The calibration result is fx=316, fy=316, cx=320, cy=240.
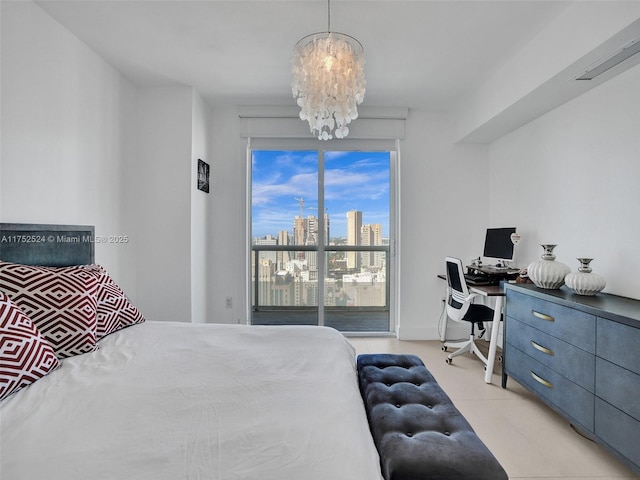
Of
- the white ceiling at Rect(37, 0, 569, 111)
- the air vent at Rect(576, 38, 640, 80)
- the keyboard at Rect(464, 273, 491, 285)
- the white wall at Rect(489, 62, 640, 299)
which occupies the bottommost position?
the keyboard at Rect(464, 273, 491, 285)

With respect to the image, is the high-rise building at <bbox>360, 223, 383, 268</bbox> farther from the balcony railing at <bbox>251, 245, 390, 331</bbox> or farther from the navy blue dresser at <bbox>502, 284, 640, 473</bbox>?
the navy blue dresser at <bbox>502, 284, 640, 473</bbox>

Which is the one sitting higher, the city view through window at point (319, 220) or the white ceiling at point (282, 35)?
the white ceiling at point (282, 35)

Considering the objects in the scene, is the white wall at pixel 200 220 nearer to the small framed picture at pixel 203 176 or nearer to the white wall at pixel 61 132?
the small framed picture at pixel 203 176

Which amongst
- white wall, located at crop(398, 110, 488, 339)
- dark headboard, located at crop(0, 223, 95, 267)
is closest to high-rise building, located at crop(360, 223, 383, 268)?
white wall, located at crop(398, 110, 488, 339)

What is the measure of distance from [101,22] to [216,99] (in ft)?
4.28

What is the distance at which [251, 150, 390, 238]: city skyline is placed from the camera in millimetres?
3922

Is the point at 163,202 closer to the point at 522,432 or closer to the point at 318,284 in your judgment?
the point at 318,284

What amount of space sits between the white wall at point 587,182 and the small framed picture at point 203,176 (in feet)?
10.9

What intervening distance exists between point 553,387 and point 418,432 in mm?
1428

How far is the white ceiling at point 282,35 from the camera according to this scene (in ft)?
6.73

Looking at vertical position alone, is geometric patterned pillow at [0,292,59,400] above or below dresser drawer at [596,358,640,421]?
above

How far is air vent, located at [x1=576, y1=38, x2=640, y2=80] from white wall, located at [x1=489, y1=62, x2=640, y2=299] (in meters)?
0.19

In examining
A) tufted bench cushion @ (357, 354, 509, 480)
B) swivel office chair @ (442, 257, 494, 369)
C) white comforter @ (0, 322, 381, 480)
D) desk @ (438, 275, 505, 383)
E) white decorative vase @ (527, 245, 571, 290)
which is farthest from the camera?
swivel office chair @ (442, 257, 494, 369)

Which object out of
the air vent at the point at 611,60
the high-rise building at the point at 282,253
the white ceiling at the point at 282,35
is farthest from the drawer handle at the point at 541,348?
the high-rise building at the point at 282,253
